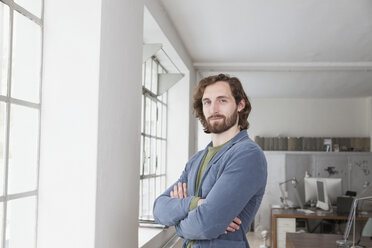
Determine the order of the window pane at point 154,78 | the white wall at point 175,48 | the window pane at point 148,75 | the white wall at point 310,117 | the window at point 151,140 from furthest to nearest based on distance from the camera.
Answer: the white wall at point 310,117 → the window pane at point 154,78 → the window pane at point 148,75 → the window at point 151,140 → the white wall at point 175,48

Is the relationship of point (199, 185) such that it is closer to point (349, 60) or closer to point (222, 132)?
point (222, 132)

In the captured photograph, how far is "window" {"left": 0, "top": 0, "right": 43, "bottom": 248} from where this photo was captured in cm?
198

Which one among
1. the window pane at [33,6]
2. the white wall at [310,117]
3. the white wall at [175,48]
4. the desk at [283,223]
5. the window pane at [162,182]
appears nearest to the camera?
the window pane at [33,6]

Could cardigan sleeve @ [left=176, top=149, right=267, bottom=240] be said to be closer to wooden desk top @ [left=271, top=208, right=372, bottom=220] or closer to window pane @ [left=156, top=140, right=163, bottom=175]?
window pane @ [left=156, top=140, right=163, bottom=175]

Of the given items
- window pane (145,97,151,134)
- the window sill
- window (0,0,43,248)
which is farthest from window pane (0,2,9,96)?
window pane (145,97,151,134)

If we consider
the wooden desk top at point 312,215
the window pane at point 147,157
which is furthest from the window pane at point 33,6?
the wooden desk top at point 312,215

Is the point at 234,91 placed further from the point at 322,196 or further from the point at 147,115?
the point at 322,196

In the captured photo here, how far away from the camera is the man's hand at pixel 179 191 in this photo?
2355 millimetres

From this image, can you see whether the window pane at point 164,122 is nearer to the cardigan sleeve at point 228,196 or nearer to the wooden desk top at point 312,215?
the wooden desk top at point 312,215

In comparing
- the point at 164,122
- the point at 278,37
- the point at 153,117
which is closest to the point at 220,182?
the point at 153,117

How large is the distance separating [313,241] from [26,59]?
337cm

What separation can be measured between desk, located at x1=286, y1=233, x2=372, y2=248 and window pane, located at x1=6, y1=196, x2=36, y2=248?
109 inches

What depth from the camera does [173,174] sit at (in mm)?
5863

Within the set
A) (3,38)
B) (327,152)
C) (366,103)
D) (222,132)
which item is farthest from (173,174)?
(366,103)
